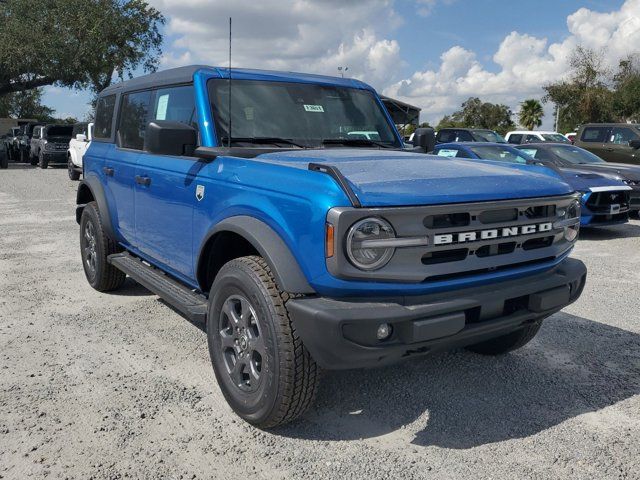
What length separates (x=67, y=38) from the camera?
89.9 feet

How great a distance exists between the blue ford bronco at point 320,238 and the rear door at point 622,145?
37.1 feet

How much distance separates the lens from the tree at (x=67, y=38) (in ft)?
86.6

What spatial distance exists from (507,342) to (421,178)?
1.74 meters

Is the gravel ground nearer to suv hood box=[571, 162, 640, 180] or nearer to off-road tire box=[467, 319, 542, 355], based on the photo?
off-road tire box=[467, 319, 542, 355]

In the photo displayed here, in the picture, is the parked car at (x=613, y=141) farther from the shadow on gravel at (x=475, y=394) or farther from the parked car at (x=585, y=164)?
the shadow on gravel at (x=475, y=394)

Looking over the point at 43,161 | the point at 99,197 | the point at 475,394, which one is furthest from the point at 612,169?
the point at 43,161

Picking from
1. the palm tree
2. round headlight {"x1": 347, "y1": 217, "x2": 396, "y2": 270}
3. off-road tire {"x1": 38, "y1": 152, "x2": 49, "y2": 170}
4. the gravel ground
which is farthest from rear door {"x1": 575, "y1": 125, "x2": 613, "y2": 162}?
the palm tree

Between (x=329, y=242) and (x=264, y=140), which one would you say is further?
(x=264, y=140)

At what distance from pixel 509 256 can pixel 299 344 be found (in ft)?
3.93

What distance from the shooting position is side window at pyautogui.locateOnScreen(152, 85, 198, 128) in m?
3.97

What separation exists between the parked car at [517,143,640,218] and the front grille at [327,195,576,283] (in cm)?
735

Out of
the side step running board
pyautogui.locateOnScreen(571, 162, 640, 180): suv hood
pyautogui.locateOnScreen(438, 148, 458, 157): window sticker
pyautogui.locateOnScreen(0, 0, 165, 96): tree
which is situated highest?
pyautogui.locateOnScreen(0, 0, 165, 96): tree

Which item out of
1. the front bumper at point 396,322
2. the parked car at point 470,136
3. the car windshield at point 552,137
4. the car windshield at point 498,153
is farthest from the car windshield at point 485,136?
the front bumper at point 396,322

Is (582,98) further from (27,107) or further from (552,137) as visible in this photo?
(27,107)
